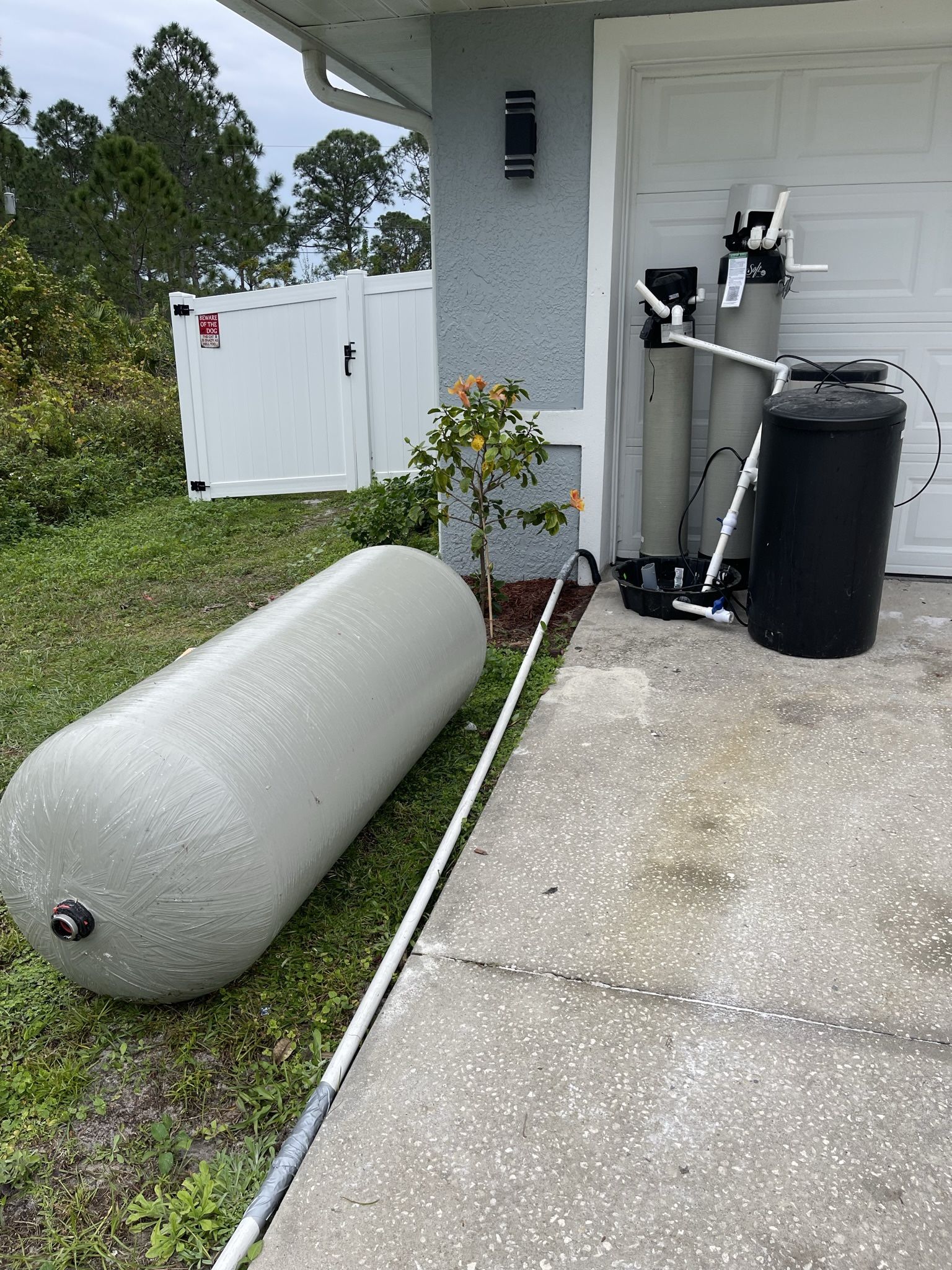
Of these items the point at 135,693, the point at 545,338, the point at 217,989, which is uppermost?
the point at 545,338

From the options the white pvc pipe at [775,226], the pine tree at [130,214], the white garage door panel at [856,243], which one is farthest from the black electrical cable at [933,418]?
the pine tree at [130,214]

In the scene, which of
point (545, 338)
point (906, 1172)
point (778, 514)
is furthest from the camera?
point (545, 338)

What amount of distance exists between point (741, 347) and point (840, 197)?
953 millimetres

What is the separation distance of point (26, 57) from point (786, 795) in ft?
86.0

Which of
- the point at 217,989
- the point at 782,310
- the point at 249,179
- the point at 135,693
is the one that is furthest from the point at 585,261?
the point at 249,179

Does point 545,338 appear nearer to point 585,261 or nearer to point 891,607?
point 585,261

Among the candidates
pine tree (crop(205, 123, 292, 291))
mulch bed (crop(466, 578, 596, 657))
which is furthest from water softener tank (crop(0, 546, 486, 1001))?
pine tree (crop(205, 123, 292, 291))

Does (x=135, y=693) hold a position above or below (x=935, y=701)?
above

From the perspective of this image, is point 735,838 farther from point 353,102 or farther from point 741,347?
point 353,102

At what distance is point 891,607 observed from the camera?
4.35 meters

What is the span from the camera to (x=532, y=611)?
4.63 meters

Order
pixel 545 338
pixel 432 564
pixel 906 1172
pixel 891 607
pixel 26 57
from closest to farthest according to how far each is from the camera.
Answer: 1. pixel 906 1172
2. pixel 432 564
3. pixel 891 607
4. pixel 545 338
5. pixel 26 57

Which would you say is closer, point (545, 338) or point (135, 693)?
point (135, 693)

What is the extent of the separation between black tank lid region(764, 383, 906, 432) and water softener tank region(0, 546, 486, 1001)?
2108 millimetres
